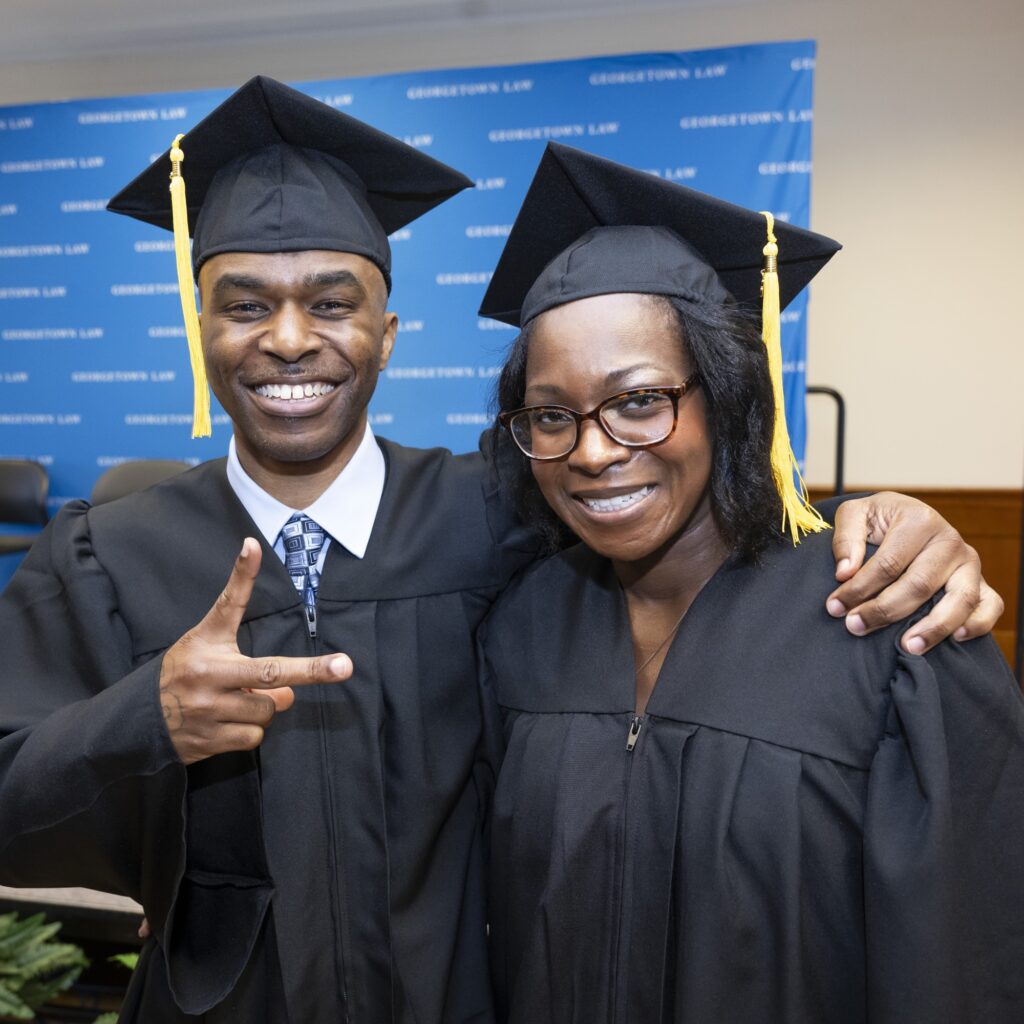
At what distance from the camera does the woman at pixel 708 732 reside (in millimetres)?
1348

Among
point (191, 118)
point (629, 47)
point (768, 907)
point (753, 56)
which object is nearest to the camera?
point (768, 907)

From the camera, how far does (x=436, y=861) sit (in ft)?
5.34

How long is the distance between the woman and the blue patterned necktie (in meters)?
0.40

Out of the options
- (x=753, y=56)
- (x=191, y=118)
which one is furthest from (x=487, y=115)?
(x=191, y=118)

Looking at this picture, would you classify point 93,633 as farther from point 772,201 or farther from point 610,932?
point 772,201

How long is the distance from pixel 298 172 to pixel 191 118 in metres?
3.96

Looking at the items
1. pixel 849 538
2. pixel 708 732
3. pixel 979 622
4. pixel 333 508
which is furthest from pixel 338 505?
pixel 979 622

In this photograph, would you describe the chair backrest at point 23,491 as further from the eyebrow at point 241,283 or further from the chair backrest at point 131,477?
the eyebrow at point 241,283

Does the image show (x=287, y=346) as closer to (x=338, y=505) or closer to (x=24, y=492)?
(x=338, y=505)

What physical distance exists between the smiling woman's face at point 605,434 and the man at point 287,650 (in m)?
0.28

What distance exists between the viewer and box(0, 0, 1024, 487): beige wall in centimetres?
527

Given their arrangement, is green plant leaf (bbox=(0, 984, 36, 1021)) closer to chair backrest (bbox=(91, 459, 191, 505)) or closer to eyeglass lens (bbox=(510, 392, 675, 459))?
chair backrest (bbox=(91, 459, 191, 505))

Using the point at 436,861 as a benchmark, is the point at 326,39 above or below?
above

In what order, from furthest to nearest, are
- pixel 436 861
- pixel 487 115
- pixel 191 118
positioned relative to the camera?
pixel 191 118
pixel 487 115
pixel 436 861
